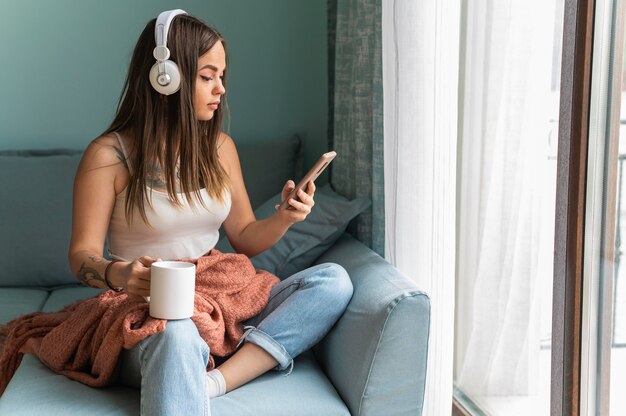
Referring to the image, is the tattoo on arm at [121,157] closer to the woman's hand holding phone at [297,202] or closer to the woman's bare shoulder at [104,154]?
the woman's bare shoulder at [104,154]

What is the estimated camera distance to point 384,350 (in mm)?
1637

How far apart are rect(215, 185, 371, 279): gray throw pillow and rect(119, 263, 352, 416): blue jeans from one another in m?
0.37

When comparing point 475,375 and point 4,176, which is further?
point 4,176

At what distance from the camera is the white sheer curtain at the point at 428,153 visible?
185cm

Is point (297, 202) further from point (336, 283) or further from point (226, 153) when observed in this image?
point (226, 153)

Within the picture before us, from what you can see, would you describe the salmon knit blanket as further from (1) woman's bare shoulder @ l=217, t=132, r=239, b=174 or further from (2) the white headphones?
(2) the white headphones

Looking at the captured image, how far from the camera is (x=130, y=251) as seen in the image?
6.06 feet

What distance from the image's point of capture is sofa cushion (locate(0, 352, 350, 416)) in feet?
5.05

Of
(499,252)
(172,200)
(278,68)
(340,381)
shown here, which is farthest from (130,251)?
(278,68)

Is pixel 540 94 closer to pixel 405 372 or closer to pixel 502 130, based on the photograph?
pixel 502 130

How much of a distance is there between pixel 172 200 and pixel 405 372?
63 cm

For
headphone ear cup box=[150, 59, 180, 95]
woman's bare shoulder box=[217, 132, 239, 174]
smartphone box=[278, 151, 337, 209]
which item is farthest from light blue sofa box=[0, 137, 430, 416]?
headphone ear cup box=[150, 59, 180, 95]

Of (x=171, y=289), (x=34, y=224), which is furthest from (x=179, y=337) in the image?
(x=34, y=224)

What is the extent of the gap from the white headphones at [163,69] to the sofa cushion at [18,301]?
819 mm
